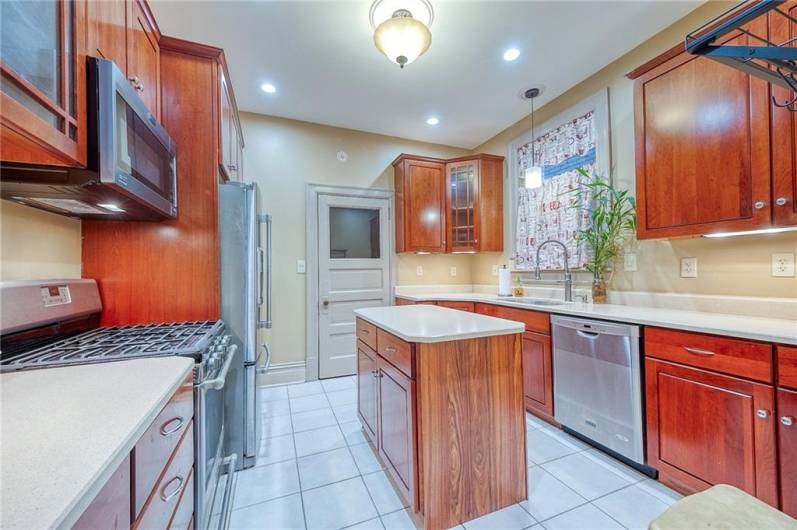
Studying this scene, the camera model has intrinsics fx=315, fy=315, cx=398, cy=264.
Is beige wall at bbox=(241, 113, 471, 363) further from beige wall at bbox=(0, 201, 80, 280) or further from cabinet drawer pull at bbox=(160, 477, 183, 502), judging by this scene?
cabinet drawer pull at bbox=(160, 477, 183, 502)

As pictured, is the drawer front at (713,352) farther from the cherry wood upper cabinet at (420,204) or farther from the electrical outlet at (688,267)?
the cherry wood upper cabinet at (420,204)

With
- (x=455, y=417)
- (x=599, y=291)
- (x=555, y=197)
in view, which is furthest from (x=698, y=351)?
(x=555, y=197)

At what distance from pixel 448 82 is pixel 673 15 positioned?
1.56m

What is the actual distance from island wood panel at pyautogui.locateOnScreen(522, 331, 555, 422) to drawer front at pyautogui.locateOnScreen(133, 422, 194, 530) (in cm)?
199

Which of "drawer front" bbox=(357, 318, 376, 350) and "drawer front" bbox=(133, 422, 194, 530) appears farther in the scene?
"drawer front" bbox=(357, 318, 376, 350)

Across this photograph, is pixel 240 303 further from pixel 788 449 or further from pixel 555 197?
pixel 555 197

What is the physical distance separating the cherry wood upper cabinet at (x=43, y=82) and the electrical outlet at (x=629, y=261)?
3.12m

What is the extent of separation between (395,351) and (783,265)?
211cm

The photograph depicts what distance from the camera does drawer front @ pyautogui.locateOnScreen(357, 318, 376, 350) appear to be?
1.89m

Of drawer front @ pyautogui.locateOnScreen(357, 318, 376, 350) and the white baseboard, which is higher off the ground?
→ drawer front @ pyautogui.locateOnScreen(357, 318, 376, 350)

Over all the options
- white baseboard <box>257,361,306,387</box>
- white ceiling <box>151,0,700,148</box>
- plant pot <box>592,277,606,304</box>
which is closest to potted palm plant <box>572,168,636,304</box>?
plant pot <box>592,277,606,304</box>

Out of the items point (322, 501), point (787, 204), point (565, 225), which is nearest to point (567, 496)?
point (322, 501)

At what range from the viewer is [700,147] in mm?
1702

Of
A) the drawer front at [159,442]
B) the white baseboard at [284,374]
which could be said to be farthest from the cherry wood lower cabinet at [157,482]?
the white baseboard at [284,374]
